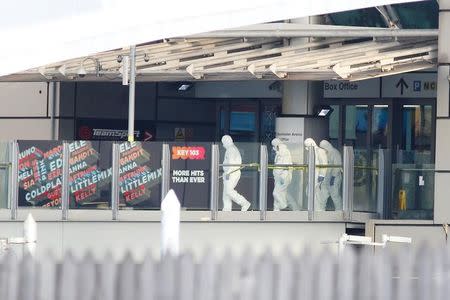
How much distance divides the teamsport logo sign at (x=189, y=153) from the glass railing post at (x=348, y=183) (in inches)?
105

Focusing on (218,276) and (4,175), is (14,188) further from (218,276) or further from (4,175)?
(218,276)

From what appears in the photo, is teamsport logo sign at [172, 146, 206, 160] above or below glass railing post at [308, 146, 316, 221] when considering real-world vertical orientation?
above

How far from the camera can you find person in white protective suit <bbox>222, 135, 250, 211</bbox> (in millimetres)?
26750

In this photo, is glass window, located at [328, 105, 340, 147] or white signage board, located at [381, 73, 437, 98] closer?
white signage board, located at [381, 73, 437, 98]

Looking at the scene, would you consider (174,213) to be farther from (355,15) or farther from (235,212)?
(355,15)

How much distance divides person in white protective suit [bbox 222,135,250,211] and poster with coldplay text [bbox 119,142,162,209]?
118 cm

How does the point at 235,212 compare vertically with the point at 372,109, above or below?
below

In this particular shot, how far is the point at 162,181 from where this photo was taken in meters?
26.6

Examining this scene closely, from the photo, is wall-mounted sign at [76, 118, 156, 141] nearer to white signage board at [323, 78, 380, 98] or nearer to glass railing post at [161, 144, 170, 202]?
white signage board at [323, 78, 380, 98]

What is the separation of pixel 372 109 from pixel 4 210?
41.3 feet

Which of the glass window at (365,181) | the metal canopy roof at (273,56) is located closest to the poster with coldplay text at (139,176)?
the metal canopy roof at (273,56)

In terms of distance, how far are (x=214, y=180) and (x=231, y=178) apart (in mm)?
307

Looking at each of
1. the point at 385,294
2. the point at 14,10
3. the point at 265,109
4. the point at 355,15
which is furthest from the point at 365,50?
the point at 385,294

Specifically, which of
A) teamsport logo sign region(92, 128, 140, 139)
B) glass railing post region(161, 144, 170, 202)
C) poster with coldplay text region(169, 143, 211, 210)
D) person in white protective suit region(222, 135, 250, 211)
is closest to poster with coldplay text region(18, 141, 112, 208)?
glass railing post region(161, 144, 170, 202)
